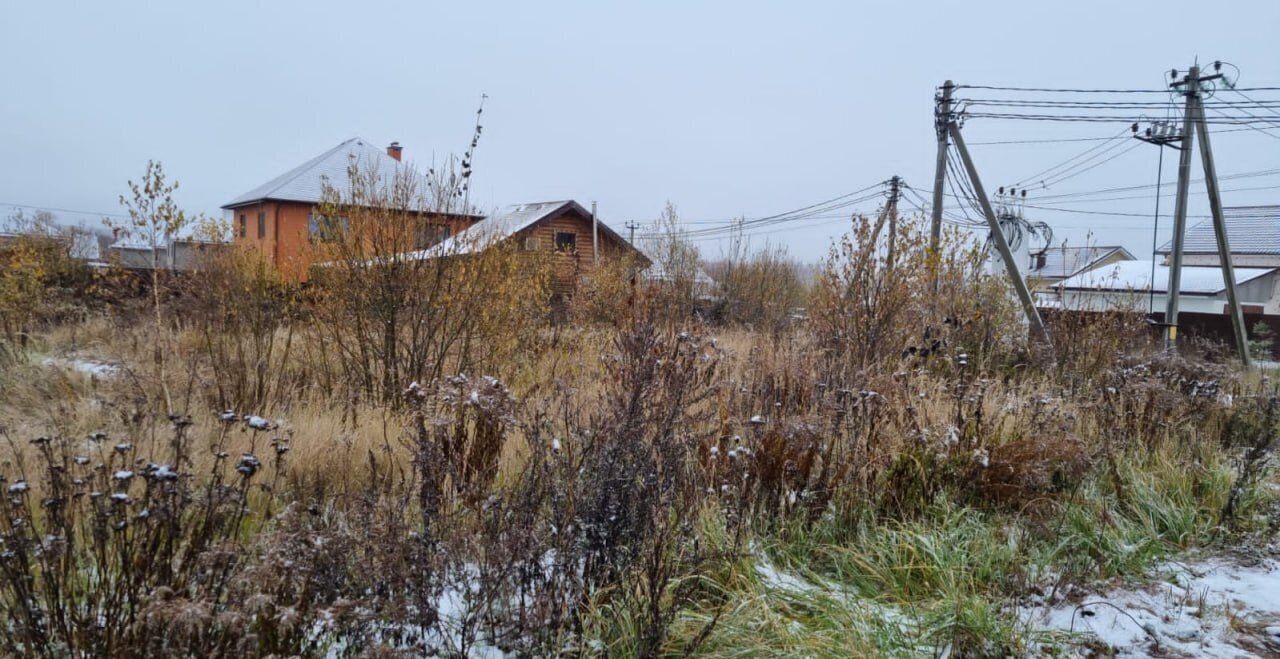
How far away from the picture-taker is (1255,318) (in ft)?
78.7

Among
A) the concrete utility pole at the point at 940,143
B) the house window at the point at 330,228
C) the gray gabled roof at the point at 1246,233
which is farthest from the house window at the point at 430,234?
the gray gabled roof at the point at 1246,233

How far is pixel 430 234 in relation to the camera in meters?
6.21

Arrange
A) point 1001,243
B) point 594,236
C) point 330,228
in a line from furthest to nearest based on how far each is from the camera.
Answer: point 594,236 → point 1001,243 → point 330,228

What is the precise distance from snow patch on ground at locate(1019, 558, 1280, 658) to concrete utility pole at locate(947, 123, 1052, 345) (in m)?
6.89

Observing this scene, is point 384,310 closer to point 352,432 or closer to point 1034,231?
point 352,432

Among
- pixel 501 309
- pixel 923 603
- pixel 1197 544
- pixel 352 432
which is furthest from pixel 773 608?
pixel 501 309

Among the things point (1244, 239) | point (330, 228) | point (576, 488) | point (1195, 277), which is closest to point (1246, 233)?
point (1244, 239)

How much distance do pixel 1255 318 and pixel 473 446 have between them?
1159 inches

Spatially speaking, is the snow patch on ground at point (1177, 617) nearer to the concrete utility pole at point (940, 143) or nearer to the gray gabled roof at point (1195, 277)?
the concrete utility pole at point (940, 143)

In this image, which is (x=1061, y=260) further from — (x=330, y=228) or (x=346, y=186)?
(x=330, y=228)

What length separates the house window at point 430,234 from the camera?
6082 millimetres

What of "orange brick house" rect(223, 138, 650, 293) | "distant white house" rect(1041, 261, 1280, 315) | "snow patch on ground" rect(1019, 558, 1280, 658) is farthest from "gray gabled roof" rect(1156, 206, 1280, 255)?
"snow patch on ground" rect(1019, 558, 1280, 658)

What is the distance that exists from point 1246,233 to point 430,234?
106 feet

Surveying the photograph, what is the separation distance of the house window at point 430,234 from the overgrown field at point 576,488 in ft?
0.92
